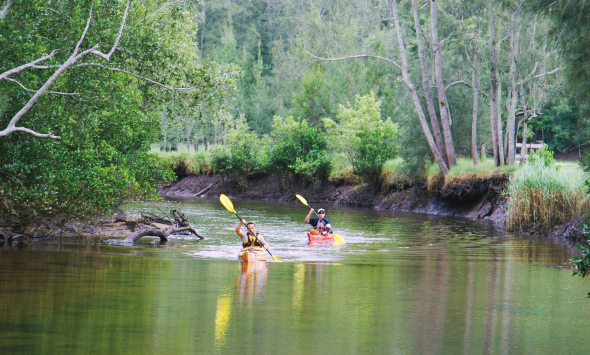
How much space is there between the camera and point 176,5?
1977 cm

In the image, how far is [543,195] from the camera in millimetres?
20781

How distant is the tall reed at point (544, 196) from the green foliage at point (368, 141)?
614 inches

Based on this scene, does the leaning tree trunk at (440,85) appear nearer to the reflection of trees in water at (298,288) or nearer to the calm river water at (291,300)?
the calm river water at (291,300)

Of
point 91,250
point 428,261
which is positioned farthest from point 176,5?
point 428,261

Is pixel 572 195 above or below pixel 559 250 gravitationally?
above

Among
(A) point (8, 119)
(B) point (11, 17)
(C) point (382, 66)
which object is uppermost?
(C) point (382, 66)

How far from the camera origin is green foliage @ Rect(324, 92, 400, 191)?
124 feet

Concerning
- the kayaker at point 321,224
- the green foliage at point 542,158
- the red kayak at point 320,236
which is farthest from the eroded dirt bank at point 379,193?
the red kayak at point 320,236

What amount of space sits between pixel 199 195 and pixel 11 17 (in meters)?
34.2

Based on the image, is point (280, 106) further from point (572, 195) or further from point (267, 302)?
point (267, 302)

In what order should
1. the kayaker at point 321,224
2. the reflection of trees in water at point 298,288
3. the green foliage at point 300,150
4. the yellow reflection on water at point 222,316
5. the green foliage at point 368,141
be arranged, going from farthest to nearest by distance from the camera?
the green foliage at point 300,150 → the green foliage at point 368,141 → the kayaker at point 321,224 → the reflection of trees in water at point 298,288 → the yellow reflection on water at point 222,316

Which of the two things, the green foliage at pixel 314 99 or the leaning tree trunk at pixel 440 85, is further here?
the green foliage at pixel 314 99

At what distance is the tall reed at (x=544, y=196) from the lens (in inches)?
789

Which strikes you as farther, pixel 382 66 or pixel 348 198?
pixel 382 66
